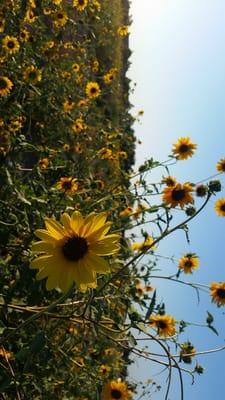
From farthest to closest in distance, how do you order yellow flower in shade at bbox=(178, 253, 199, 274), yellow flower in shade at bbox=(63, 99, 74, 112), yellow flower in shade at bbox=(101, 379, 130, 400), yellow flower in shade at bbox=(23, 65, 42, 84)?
yellow flower in shade at bbox=(63, 99, 74, 112) < yellow flower in shade at bbox=(23, 65, 42, 84) < yellow flower in shade at bbox=(178, 253, 199, 274) < yellow flower in shade at bbox=(101, 379, 130, 400)

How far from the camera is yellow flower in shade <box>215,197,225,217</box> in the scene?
197 centimetres

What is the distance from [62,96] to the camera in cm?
337

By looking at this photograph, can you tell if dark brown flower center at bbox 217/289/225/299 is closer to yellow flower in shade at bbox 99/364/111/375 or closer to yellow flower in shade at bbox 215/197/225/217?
yellow flower in shade at bbox 215/197/225/217

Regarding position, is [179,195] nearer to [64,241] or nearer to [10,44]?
[64,241]

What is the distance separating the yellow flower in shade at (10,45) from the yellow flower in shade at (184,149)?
3.13ft

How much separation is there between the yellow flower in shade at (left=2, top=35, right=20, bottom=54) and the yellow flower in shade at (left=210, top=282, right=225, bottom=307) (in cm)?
153

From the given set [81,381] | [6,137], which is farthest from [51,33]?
[81,381]

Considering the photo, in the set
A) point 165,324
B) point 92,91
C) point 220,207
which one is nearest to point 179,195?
point 220,207

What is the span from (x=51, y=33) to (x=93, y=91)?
0.57 meters

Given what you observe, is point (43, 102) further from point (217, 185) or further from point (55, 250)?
point (55, 250)

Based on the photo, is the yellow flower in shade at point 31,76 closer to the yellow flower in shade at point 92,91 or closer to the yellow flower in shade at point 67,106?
the yellow flower in shade at point 67,106

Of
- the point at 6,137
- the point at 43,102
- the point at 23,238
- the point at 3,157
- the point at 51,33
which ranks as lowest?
the point at 23,238

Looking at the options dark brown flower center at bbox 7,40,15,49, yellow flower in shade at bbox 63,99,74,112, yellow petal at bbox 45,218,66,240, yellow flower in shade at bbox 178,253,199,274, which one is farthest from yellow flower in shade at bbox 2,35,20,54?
yellow petal at bbox 45,218,66,240

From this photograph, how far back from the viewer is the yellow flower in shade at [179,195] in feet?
5.74
